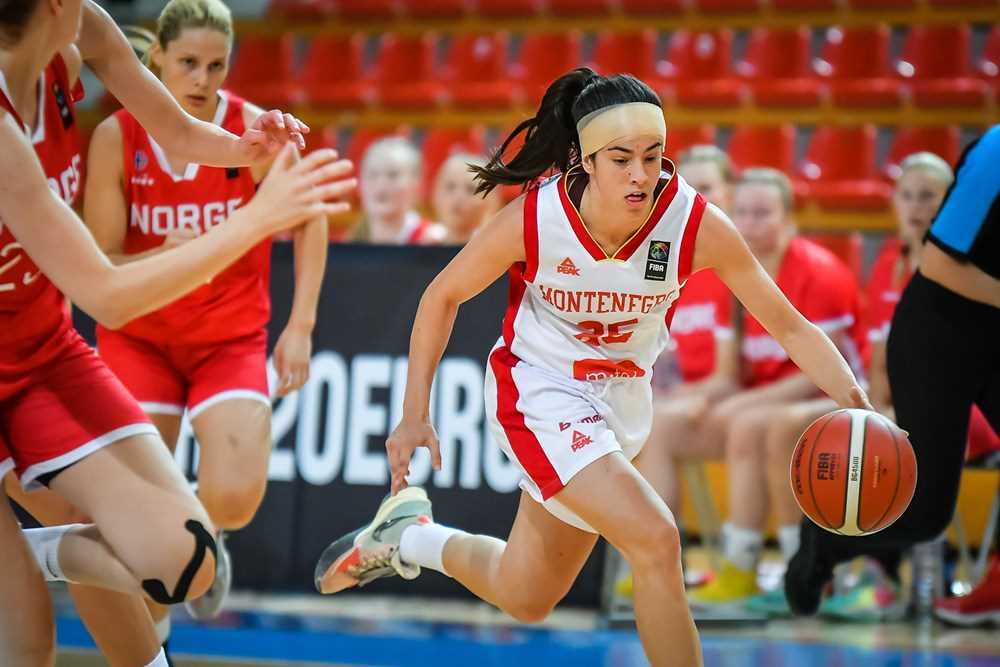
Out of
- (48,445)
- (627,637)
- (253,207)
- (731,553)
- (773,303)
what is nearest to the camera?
(253,207)

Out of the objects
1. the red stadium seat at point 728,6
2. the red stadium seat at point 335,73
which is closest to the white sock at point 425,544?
the red stadium seat at point 335,73

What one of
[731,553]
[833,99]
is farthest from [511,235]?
[833,99]

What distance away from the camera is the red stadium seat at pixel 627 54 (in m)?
10.5

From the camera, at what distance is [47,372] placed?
3260 mm

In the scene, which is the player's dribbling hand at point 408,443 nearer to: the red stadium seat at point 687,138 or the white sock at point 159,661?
the white sock at point 159,661

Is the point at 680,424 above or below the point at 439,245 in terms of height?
below

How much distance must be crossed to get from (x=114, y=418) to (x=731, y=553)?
3.32m

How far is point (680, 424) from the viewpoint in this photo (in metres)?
6.02

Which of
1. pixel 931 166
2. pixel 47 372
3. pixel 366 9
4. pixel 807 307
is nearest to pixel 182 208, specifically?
pixel 47 372

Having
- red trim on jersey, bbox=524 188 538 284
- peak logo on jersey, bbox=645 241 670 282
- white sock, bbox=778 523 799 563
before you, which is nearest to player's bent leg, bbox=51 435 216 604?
red trim on jersey, bbox=524 188 538 284

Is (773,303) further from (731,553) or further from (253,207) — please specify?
(731,553)

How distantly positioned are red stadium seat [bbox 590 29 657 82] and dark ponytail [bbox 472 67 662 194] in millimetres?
6794

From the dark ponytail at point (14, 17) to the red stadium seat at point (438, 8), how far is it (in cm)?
900

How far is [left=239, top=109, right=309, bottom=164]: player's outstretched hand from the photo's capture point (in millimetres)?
3270
